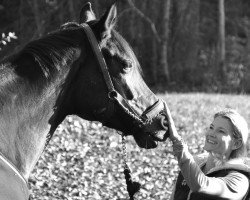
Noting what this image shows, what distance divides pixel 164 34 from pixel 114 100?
48.4 ft

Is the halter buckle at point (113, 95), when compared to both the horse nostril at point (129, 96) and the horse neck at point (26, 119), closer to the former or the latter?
the horse nostril at point (129, 96)

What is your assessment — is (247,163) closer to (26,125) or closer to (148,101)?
(148,101)

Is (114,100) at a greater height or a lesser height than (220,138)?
greater

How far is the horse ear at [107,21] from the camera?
10.5 feet

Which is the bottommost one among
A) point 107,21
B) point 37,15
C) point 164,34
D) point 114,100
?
point 114,100

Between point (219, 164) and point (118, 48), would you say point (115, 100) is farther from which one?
point (219, 164)

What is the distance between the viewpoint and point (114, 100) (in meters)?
3.31

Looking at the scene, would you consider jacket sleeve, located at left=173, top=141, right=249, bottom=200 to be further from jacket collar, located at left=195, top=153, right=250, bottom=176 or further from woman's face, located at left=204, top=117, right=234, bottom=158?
woman's face, located at left=204, top=117, right=234, bottom=158

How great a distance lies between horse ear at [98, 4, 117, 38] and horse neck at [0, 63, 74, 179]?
1.02ft

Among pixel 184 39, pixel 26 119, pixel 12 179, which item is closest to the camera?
pixel 12 179

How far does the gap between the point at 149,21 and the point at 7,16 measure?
A: 172 inches

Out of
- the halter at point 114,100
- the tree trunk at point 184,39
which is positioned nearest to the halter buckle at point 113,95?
the halter at point 114,100

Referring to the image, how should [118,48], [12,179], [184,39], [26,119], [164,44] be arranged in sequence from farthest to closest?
[184,39]
[164,44]
[118,48]
[26,119]
[12,179]

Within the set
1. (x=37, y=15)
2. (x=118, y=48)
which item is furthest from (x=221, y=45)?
(x=118, y=48)
